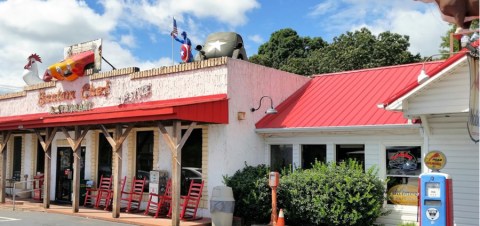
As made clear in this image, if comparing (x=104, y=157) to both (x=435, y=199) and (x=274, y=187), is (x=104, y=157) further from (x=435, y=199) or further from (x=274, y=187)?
→ (x=435, y=199)

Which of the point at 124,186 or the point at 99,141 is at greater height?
the point at 99,141

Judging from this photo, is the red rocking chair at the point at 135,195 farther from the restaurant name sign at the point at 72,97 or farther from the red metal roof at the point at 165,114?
the restaurant name sign at the point at 72,97

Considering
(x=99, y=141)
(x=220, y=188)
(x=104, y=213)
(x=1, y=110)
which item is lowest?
(x=104, y=213)

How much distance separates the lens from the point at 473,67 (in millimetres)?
6301

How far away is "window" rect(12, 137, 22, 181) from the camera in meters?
20.5

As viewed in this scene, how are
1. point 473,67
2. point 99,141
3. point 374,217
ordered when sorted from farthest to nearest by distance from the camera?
point 99,141 → point 374,217 → point 473,67

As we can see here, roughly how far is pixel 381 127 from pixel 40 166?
44.9ft

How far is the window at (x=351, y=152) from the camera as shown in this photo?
42.0 feet

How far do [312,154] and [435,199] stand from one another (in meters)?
5.34

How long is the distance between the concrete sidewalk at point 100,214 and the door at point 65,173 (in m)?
0.97

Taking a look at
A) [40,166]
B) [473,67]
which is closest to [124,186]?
[40,166]

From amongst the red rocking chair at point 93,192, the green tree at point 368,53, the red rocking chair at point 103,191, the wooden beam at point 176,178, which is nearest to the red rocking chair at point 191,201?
the wooden beam at point 176,178

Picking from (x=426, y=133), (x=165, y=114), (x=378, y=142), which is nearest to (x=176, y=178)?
(x=165, y=114)

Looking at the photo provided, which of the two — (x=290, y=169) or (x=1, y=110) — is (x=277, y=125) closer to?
(x=290, y=169)
